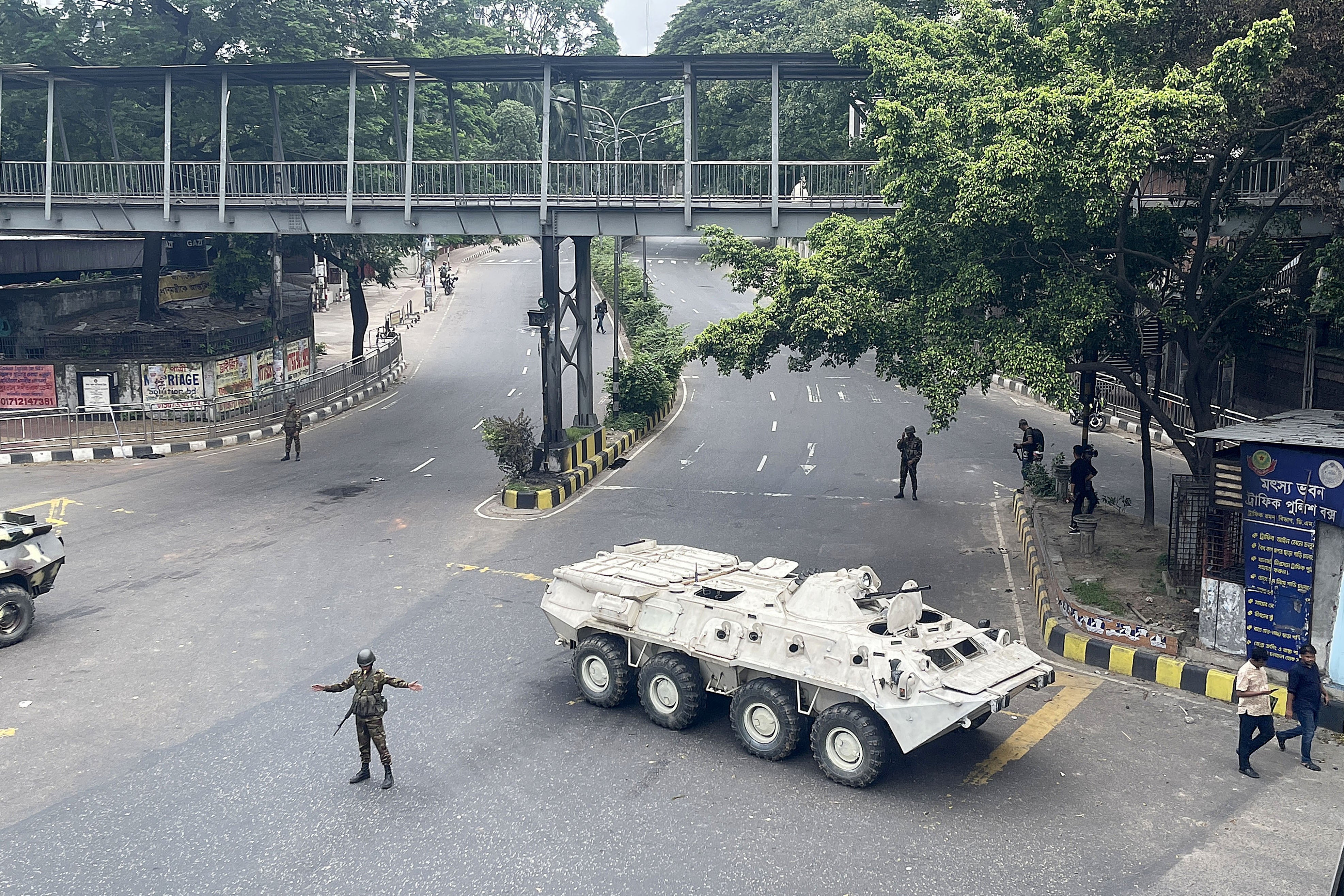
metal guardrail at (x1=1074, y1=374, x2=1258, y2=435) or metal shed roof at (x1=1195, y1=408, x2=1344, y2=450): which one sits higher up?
metal shed roof at (x1=1195, y1=408, x2=1344, y2=450)

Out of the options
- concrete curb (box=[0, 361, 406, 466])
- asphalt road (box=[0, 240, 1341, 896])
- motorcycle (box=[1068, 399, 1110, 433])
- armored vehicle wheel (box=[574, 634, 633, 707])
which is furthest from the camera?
motorcycle (box=[1068, 399, 1110, 433])

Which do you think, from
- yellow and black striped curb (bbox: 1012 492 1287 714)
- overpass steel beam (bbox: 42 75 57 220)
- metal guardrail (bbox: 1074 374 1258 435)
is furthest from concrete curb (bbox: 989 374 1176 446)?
overpass steel beam (bbox: 42 75 57 220)

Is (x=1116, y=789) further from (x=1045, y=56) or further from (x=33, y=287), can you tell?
(x=33, y=287)

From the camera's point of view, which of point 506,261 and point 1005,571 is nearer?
point 1005,571

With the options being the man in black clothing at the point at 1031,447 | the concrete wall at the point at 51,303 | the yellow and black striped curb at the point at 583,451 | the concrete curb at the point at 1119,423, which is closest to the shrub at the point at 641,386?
the yellow and black striped curb at the point at 583,451

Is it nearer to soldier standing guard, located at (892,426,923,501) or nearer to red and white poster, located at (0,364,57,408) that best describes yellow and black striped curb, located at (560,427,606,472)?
soldier standing guard, located at (892,426,923,501)

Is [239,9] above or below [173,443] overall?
above

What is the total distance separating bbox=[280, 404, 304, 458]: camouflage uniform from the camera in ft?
94.6

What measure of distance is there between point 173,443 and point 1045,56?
23.2m

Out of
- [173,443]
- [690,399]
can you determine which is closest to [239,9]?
[173,443]

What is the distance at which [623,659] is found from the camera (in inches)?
536

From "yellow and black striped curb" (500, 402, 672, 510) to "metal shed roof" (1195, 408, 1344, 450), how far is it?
13.0m

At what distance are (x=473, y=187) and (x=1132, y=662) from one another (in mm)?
19092

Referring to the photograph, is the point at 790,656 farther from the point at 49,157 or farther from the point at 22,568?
the point at 49,157
